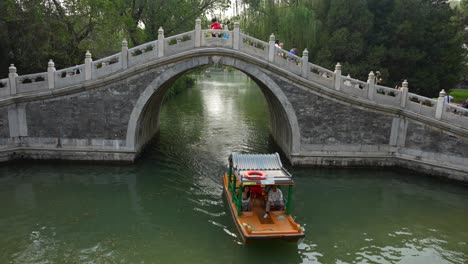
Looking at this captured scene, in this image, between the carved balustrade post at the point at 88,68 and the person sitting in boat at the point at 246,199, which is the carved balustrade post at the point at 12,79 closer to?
the carved balustrade post at the point at 88,68

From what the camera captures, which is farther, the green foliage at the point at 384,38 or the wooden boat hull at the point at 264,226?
the green foliage at the point at 384,38

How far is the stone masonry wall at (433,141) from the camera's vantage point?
42.9 ft

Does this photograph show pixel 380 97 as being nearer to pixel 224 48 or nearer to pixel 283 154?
pixel 283 154

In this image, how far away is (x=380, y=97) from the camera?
14047 millimetres

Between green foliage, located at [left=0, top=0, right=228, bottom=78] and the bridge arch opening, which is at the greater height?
green foliage, located at [left=0, top=0, right=228, bottom=78]

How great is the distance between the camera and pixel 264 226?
8852 millimetres

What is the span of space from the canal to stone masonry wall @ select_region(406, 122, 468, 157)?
1.05 meters

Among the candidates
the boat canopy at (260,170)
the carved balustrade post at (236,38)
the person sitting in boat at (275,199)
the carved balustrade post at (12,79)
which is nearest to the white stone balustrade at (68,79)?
the carved balustrade post at (12,79)

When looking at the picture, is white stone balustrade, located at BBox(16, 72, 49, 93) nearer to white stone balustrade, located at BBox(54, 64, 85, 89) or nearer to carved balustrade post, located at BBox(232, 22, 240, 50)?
white stone balustrade, located at BBox(54, 64, 85, 89)

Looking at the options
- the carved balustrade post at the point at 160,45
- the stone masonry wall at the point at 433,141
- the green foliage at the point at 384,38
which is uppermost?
the green foliage at the point at 384,38

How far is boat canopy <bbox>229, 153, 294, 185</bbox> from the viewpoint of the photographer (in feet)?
30.1

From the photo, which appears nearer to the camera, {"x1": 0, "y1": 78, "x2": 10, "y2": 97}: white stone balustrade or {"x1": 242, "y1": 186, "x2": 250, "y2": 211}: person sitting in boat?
{"x1": 242, "y1": 186, "x2": 250, "y2": 211}: person sitting in boat

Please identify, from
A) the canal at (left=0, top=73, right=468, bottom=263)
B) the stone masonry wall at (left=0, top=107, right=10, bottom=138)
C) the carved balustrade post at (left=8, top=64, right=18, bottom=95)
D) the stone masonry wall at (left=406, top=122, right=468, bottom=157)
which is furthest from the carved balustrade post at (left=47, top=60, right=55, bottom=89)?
the stone masonry wall at (left=406, top=122, right=468, bottom=157)

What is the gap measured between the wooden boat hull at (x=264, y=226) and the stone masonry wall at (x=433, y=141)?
683cm
